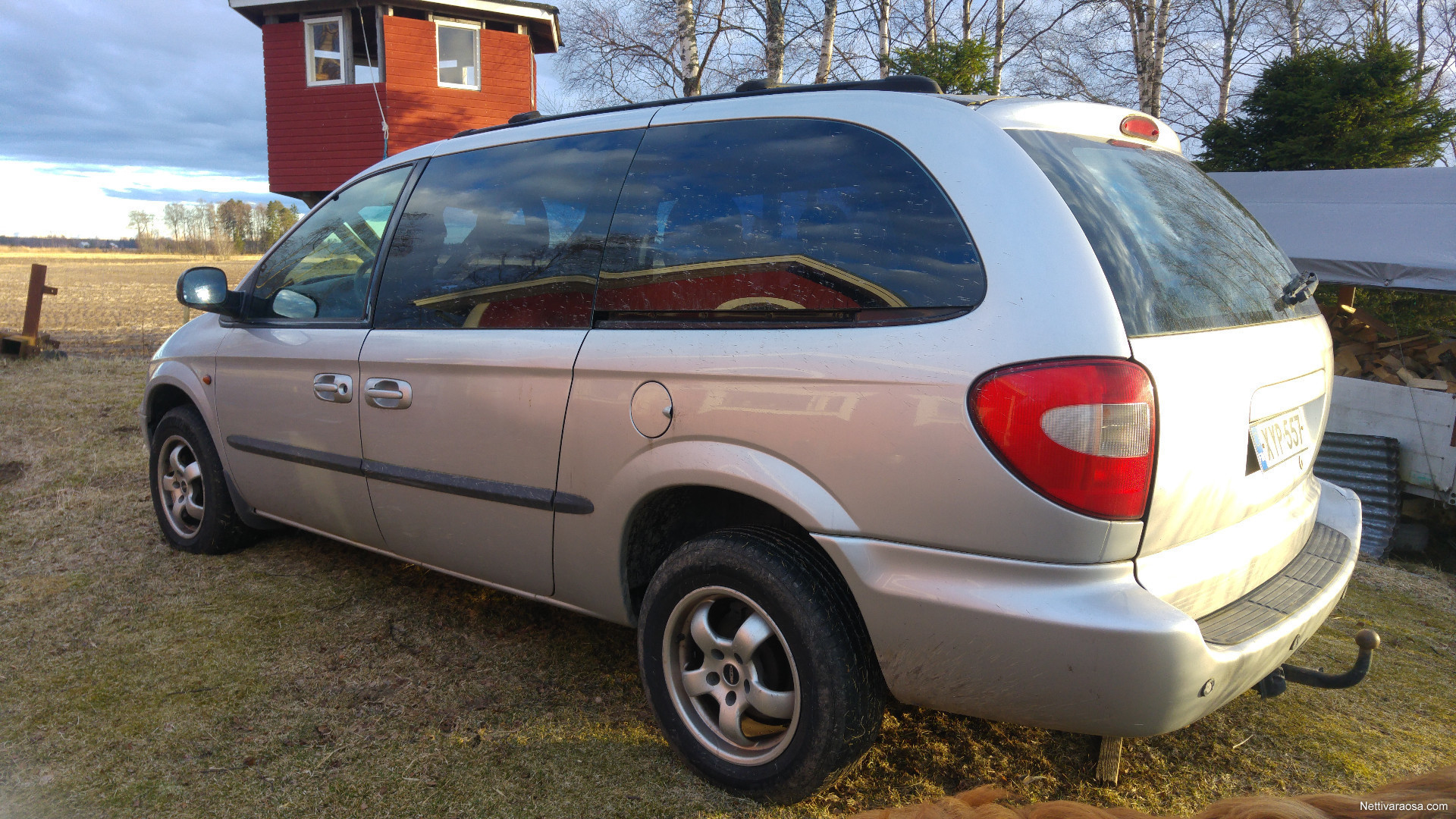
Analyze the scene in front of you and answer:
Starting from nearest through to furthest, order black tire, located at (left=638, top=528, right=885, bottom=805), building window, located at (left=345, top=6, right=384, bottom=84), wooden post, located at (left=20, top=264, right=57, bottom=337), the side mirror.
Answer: black tire, located at (left=638, top=528, right=885, bottom=805)
the side mirror
wooden post, located at (left=20, top=264, right=57, bottom=337)
building window, located at (left=345, top=6, right=384, bottom=84)

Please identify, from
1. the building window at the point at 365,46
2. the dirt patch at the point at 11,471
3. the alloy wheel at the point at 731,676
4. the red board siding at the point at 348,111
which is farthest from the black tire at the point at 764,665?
the building window at the point at 365,46

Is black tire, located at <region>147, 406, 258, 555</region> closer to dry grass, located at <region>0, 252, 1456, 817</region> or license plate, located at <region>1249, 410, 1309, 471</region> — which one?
dry grass, located at <region>0, 252, 1456, 817</region>

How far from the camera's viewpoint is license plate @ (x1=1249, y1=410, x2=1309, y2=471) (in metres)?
2.05

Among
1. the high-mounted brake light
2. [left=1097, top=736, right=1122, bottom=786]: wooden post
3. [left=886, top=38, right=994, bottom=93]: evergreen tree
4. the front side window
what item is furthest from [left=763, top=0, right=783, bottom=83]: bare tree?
[left=1097, top=736, right=1122, bottom=786]: wooden post

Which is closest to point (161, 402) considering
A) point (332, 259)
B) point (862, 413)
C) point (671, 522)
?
point (332, 259)

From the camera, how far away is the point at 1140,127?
7.89ft

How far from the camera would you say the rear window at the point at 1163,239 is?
1.89 m

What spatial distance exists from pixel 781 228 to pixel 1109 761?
5.62ft

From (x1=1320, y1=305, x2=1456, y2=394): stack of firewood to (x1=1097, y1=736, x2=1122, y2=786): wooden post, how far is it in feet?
23.3

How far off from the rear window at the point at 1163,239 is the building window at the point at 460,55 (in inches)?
827

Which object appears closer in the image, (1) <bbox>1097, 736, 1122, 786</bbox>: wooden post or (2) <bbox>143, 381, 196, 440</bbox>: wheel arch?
(1) <bbox>1097, 736, 1122, 786</bbox>: wooden post

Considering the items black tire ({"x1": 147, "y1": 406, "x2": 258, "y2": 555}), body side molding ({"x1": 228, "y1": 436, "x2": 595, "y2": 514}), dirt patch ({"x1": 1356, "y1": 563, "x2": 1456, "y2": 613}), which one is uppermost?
body side molding ({"x1": 228, "y1": 436, "x2": 595, "y2": 514})

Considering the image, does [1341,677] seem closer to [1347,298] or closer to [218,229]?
[1347,298]

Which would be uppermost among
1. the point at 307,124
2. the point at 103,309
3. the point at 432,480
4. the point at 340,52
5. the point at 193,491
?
the point at 340,52
